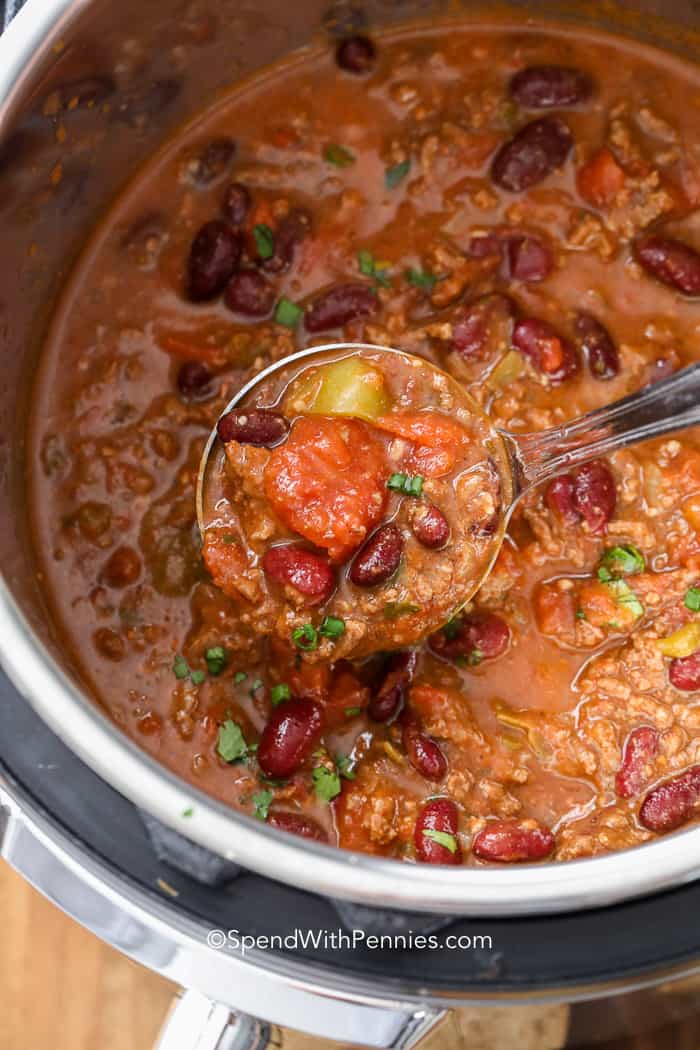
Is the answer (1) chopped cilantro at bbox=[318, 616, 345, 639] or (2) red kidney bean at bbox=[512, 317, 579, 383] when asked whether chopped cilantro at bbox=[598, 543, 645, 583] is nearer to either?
(2) red kidney bean at bbox=[512, 317, 579, 383]

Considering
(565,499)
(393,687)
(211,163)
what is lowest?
(393,687)

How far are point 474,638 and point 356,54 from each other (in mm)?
1779

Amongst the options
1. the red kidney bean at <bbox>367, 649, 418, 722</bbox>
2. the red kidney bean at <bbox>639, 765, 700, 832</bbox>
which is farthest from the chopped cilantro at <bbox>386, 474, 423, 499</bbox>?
the red kidney bean at <bbox>639, 765, 700, 832</bbox>

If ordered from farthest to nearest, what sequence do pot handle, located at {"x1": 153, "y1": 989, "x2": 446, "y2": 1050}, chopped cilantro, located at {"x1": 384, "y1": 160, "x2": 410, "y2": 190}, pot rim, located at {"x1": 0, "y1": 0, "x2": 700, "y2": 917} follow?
chopped cilantro, located at {"x1": 384, "y1": 160, "x2": 410, "y2": 190}, pot handle, located at {"x1": 153, "y1": 989, "x2": 446, "y2": 1050}, pot rim, located at {"x1": 0, "y1": 0, "x2": 700, "y2": 917}

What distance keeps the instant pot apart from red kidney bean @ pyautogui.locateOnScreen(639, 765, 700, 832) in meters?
0.41

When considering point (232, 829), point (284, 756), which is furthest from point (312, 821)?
point (232, 829)

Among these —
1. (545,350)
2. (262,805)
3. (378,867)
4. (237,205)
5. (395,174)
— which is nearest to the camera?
(378,867)

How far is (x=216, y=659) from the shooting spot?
3.07m

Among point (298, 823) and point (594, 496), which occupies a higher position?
point (594, 496)

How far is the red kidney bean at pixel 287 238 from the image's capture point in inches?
131

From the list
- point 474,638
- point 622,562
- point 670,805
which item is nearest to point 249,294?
point 474,638

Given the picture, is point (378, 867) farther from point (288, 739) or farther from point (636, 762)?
point (636, 762)

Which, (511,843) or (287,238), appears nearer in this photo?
(511,843)

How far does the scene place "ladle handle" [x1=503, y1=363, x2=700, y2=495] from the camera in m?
2.72
